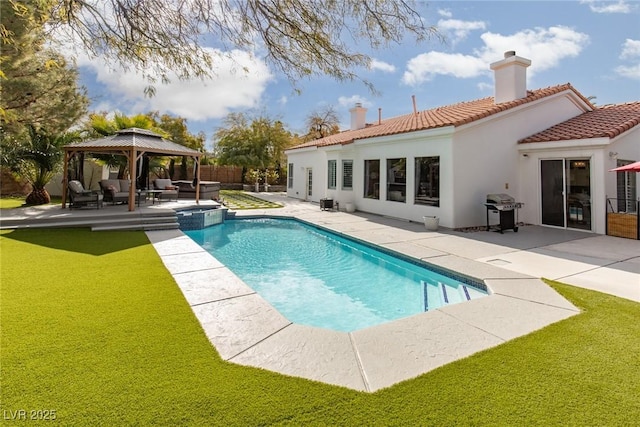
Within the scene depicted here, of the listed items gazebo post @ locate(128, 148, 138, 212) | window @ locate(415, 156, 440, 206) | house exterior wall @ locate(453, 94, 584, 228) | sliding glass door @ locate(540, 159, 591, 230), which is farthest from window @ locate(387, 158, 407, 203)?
gazebo post @ locate(128, 148, 138, 212)

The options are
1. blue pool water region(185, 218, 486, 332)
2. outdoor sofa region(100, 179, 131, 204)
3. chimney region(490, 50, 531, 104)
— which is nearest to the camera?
blue pool water region(185, 218, 486, 332)

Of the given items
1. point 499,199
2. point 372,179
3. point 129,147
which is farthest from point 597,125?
point 129,147

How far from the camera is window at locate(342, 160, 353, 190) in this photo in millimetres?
18156

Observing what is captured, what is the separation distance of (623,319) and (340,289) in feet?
15.4

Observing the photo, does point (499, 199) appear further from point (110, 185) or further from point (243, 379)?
point (110, 185)

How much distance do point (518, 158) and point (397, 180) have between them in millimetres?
4873

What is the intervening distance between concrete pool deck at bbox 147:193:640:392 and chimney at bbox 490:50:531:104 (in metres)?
6.99

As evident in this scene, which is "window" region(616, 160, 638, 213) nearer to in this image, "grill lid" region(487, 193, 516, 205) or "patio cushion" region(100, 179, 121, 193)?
"grill lid" region(487, 193, 516, 205)

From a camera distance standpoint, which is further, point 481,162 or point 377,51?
point 481,162

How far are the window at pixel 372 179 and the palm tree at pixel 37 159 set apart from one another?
14636mm

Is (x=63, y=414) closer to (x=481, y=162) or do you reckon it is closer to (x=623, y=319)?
(x=623, y=319)

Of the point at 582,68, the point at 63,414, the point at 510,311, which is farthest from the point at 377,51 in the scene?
the point at 582,68

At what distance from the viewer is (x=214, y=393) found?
2.84 meters

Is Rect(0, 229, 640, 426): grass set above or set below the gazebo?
below
